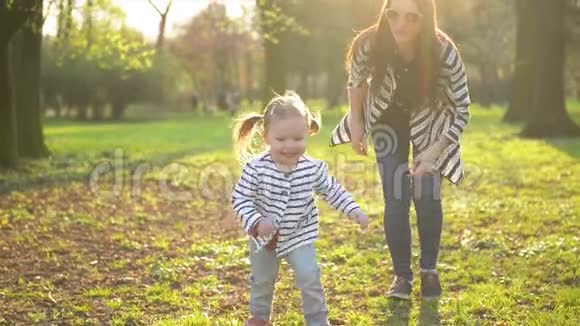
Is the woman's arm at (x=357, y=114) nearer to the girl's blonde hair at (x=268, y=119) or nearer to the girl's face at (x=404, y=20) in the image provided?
the girl's face at (x=404, y=20)

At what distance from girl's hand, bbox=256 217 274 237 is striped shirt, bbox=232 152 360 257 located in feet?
0.38

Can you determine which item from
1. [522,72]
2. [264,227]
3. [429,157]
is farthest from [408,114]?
[522,72]

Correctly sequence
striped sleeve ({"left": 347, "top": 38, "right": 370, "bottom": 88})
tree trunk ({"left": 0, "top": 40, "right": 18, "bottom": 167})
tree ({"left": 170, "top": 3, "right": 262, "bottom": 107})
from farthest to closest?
tree ({"left": 170, "top": 3, "right": 262, "bottom": 107}), tree trunk ({"left": 0, "top": 40, "right": 18, "bottom": 167}), striped sleeve ({"left": 347, "top": 38, "right": 370, "bottom": 88})

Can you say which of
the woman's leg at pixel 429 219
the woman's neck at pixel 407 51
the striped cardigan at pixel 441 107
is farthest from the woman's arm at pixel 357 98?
the woman's leg at pixel 429 219

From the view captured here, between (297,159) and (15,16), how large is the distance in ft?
30.3

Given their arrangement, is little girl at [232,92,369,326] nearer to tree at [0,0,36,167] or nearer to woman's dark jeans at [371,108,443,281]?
woman's dark jeans at [371,108,443,281]

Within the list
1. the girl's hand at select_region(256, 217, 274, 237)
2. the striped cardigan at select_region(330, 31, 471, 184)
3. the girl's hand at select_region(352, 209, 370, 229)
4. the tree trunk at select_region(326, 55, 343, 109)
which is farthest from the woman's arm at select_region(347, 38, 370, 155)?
the tree trunk at select_region(326, 55, 343, 109)

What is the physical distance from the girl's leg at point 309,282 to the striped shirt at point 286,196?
0.05 metres

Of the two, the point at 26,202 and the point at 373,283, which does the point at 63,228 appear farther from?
the point at 373,283

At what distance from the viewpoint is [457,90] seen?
4.92m

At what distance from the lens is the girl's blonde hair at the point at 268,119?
13.8ft

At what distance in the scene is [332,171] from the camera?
47.9 feet

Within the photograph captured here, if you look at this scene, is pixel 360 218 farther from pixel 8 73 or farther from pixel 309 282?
pixel 8 73

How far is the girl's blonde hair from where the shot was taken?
4.21 metres
